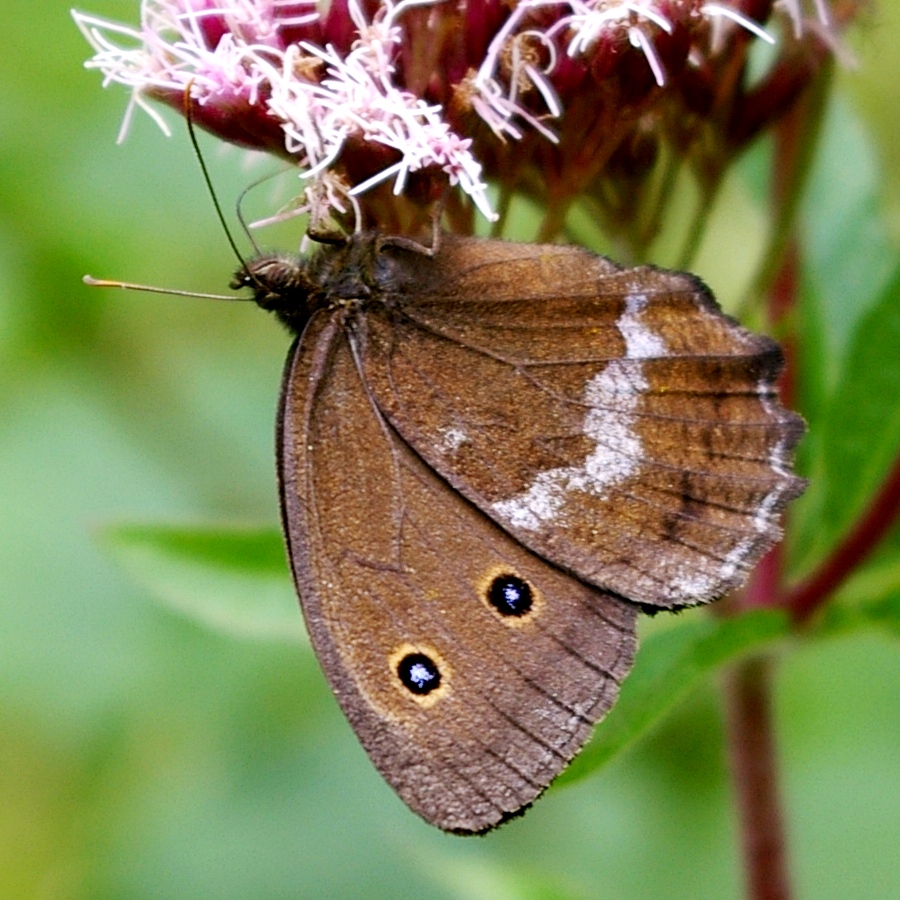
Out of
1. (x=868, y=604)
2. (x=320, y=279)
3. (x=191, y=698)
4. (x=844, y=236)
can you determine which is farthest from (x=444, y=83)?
(x=191, y=698)

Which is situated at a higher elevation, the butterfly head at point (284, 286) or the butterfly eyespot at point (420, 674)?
the butterfly head at point (284, 286)

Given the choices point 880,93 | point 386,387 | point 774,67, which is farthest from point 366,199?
point 880,93

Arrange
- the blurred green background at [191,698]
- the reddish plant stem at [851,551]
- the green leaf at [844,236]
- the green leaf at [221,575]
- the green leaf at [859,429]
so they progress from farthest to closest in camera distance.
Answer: the blurred green background at [191,698], the green leaf at [844,236], the green leaf at [221,575], the green leaf at [859,429], the reddish plant stem at [851,551]

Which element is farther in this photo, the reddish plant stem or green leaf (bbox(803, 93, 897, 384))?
green leaf (bbox(803, 93, 897, 384))

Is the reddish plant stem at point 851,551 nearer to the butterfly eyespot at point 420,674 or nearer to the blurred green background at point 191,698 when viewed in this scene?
the butterfly eyespot at point 420,674

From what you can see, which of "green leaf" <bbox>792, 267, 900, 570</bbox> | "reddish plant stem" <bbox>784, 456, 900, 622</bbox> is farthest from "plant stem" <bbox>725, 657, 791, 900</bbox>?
"green leaf" <bbox>792, 267, 900, 570</bbox>

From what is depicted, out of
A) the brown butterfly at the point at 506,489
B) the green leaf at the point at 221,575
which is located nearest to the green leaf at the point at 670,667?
the brown butterfly at the point at 506,489

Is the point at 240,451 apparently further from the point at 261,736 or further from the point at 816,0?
the point at 816,0

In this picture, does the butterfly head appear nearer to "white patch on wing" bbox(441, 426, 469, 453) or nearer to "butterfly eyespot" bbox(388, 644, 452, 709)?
"white patch on wing" bbox(441, 426, 469, 453)
